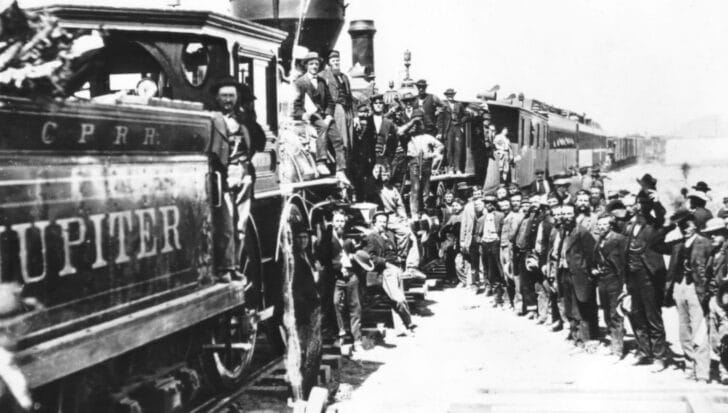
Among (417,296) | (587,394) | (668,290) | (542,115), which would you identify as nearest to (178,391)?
(587,394)

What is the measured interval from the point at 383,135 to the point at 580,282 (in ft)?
17.4

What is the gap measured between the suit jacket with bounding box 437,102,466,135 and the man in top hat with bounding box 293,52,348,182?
623 centimetres

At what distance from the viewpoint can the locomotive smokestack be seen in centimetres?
1970

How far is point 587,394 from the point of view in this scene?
6.31 meters

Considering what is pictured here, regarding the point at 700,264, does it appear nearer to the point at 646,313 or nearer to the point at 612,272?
the point at 646,313

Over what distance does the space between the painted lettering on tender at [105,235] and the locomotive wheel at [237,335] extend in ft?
4.13

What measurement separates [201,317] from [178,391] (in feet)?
1.88

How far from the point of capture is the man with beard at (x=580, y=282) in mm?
10234

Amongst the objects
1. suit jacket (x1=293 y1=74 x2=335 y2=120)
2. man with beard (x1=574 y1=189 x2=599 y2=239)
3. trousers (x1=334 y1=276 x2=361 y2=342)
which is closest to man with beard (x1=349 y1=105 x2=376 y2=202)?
suit jacket (x1=293 y1=74 x2=335 y2=120)

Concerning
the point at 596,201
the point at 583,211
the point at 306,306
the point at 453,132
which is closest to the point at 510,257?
the point at 596,201

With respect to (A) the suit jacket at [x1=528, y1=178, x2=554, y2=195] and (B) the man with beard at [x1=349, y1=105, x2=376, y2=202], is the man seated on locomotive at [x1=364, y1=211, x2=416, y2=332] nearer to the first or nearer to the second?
(B) the man with beard at [x1=349, y1=105, x2=376, y2=202]

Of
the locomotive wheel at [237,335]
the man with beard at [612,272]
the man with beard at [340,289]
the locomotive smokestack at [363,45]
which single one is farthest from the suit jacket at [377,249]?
the locomotive smokestack at [363,45]

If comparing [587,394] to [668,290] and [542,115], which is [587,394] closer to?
[668,290]

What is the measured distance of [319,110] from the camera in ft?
38.0
